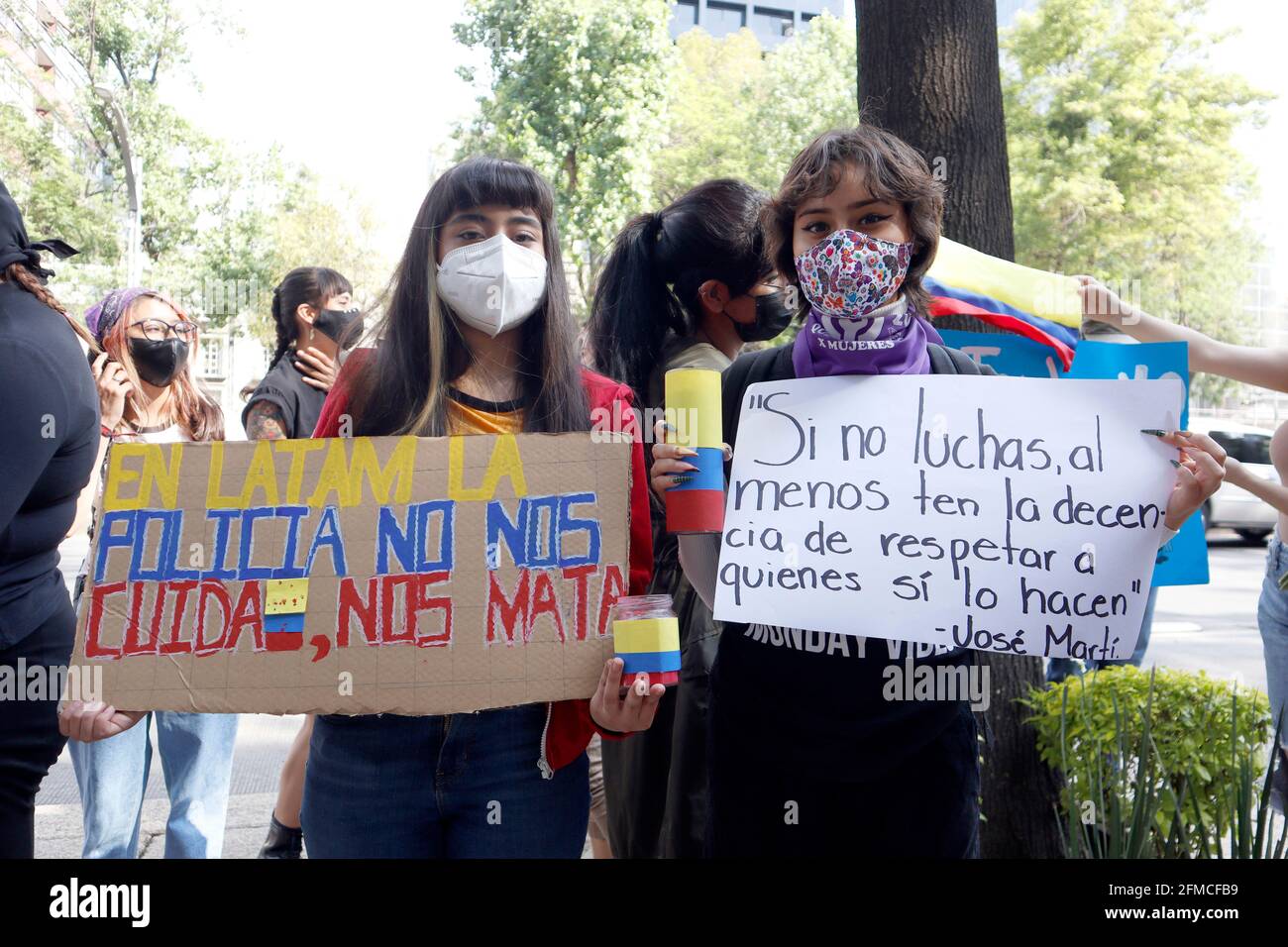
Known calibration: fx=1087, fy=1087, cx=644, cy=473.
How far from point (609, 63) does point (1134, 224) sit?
11.2 metres

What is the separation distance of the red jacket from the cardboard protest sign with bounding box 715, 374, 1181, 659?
17cm

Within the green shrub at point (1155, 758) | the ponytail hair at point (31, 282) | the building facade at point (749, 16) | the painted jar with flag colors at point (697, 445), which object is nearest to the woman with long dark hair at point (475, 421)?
the painted jar with flag colors at point (697, 445)

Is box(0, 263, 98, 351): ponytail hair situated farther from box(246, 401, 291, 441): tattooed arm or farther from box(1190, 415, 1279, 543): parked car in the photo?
box(1190, 415, 1279, 543): parked car

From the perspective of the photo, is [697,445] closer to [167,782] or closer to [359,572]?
[359,572]

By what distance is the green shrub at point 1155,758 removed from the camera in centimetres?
249

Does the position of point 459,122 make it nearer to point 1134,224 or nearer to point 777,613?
point 1134,224

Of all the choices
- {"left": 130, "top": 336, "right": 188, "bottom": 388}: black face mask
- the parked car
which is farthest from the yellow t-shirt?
the parked car

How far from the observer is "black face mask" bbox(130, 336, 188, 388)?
3389 millimetres

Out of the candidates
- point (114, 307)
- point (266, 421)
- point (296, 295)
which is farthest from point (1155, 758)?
point (296, 295)

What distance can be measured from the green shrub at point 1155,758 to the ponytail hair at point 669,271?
1362mm

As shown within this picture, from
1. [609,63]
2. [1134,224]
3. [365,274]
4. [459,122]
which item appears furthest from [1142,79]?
[365,274]

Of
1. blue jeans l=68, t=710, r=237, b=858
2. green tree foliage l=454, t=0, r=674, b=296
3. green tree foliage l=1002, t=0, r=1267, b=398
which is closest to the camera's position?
blue jeans l=68, t=710, r=237, b=858

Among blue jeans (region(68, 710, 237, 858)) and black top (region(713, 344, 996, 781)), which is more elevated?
black top (region(713, 344, 996, 781))

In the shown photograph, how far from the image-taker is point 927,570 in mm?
2131
